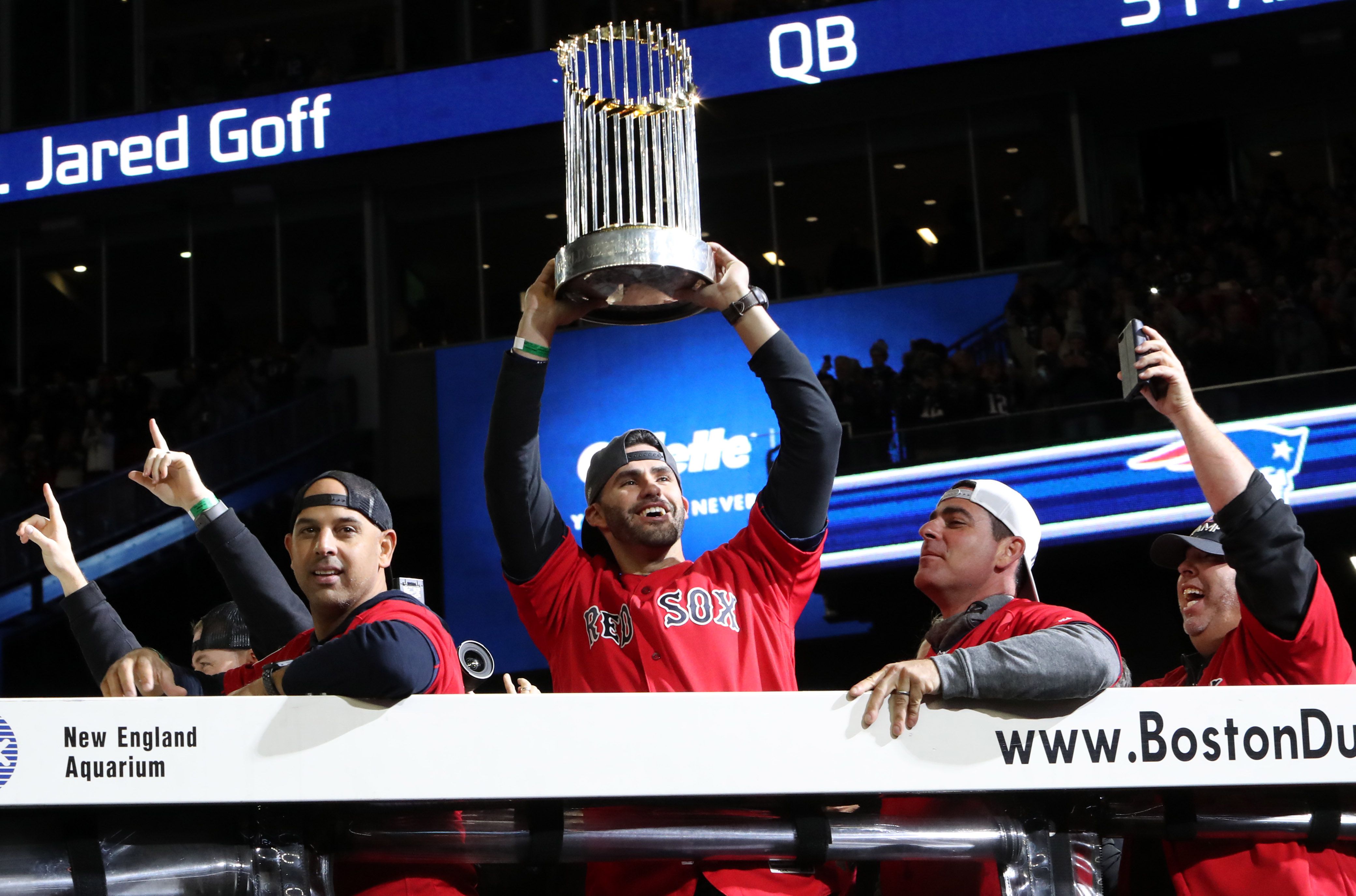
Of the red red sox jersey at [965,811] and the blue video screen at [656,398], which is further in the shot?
the blue video screen at [656,398]

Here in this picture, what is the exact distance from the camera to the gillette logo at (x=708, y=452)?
43.6ft

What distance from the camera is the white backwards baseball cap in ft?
11.6

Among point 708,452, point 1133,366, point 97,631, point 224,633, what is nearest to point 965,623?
point 1133,366

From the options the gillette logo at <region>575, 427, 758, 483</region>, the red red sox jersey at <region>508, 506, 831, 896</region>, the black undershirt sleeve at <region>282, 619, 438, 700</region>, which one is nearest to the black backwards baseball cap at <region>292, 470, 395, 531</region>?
the red red sox jersey at <region>508, 506, 831, 896</region>

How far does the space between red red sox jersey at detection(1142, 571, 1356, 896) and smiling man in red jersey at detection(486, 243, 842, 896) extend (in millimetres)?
920

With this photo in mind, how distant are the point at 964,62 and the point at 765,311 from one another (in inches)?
366

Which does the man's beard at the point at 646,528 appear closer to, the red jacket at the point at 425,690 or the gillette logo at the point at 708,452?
the red jacket at the point at 425,690

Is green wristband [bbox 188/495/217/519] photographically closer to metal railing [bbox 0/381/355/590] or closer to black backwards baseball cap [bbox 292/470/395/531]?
black backwards baseball cap [bbox 292/470/395/531]

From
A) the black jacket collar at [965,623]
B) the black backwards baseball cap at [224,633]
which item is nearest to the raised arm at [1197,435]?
the black jacket collar at [965,623]

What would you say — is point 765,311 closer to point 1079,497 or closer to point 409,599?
point 409,599

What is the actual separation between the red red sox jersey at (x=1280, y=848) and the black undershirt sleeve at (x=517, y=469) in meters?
1.48

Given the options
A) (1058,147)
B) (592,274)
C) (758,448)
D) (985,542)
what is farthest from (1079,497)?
(592,274)

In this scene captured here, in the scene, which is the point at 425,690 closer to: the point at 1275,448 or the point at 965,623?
the point at 965,623

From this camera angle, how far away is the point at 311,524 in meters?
3.09
